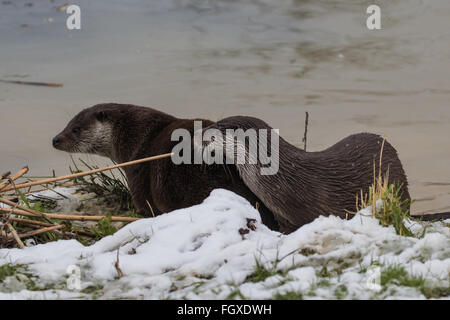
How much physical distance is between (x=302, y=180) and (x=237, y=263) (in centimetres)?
184

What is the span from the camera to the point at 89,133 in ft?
21.2

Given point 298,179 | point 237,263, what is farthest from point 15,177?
point 237,263

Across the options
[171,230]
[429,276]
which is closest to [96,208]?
[171,230]

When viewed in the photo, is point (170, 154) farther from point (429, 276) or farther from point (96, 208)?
point (429, 276)

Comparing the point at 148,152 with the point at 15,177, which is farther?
the point at 148,152

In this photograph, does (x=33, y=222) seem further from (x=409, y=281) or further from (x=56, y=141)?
(x=409, y=281)

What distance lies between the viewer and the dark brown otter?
5.12 metres

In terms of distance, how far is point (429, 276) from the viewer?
319cm

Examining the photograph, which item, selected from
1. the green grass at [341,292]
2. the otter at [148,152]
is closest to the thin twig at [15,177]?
the otter at [148,152]

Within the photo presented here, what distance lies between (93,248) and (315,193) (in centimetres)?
191

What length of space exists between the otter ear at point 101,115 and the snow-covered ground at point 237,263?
242 cm

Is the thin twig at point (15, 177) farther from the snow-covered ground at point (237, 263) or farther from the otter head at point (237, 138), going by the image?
Answer: the otter head at point (237, 138)

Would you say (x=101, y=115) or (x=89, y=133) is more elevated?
(x=101, y=115)

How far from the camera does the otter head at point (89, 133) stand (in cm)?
634
